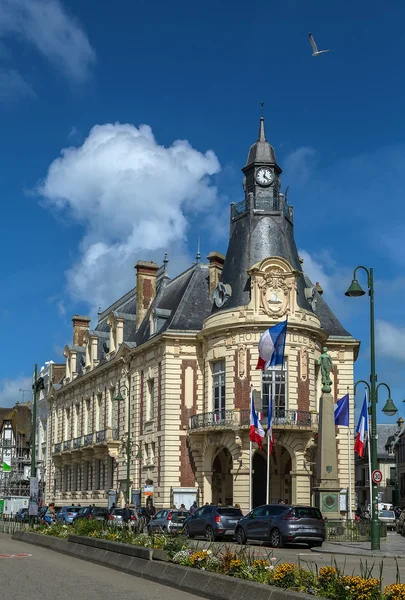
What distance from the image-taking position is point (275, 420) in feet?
143

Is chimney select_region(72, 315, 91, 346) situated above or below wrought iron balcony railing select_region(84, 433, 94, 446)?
above

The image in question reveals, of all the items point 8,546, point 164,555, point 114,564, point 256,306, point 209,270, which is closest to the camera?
point 164,555

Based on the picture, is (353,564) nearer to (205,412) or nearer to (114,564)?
(114,564)

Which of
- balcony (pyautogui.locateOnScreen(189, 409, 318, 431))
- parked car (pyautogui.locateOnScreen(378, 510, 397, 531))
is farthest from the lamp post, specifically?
parked car (pyautogui.locateOnScreen(378, 510, 397, 531))

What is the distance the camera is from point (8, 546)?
2658cm

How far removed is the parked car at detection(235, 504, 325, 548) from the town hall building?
14.7 m

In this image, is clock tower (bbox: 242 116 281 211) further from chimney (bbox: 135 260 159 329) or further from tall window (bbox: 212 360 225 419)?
chimney (bbox: 135 260 159 329)

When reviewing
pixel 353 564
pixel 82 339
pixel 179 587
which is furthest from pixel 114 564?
pixel 82 339

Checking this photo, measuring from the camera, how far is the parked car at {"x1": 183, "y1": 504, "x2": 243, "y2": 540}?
3125 cm

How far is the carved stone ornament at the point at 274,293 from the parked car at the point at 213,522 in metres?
14.9

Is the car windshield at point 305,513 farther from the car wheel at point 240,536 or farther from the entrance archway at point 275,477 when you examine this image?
the entrance archway at point 275,477

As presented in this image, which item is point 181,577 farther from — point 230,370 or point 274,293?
point 274,293

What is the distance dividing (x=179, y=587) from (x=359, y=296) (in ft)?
47.3

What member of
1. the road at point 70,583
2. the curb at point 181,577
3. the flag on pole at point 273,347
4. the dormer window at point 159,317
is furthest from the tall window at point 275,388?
the road at point 70,583
